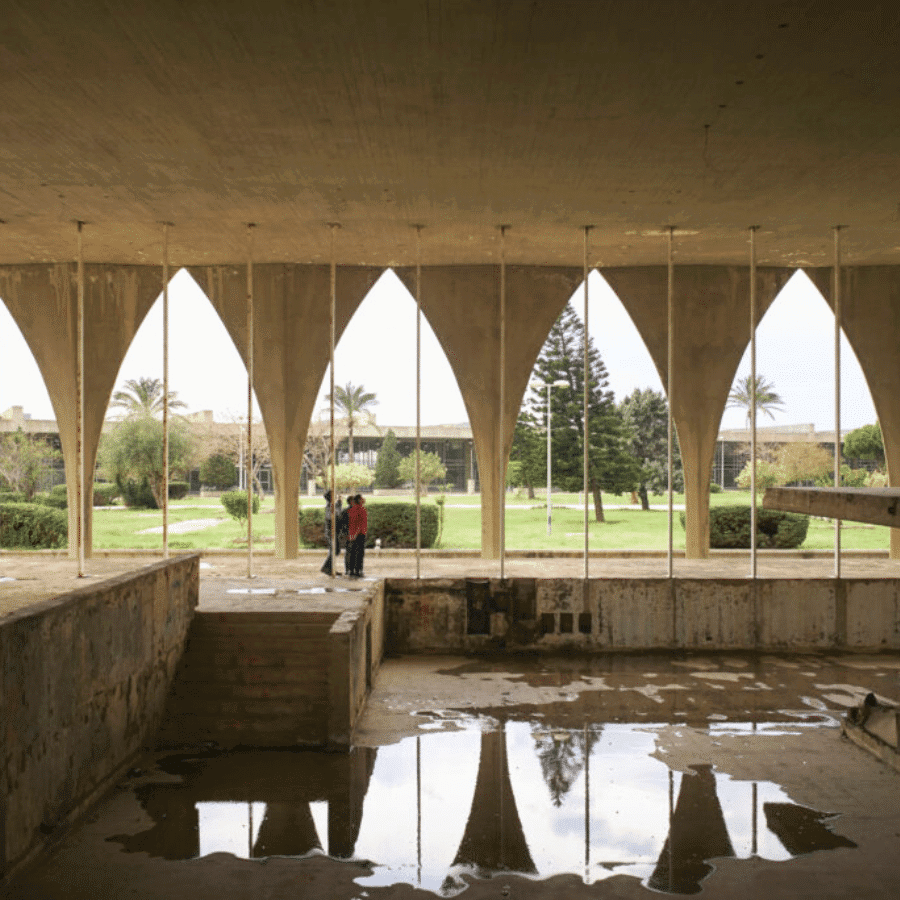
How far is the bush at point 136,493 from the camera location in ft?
103

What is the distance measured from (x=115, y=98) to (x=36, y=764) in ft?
21.0

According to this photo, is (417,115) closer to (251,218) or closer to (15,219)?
(251,218)

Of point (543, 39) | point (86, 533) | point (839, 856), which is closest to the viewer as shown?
point (839, 856)

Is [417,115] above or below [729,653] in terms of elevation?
above

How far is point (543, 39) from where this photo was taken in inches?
292

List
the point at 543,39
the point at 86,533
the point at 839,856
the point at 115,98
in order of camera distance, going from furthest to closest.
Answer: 1. the point at 86,533
2. the point at 115,98
3. the point at 543,39
4. the point at 839,856

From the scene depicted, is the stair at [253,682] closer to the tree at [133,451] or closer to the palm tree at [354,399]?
the tree at [133,451]

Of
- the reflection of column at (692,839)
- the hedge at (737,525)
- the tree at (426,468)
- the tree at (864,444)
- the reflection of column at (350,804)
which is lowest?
the reflection of column at (692,839)

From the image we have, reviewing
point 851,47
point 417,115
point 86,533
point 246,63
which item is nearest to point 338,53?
point 246,63

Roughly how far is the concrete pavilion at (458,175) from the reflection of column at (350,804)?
6825 millimetres

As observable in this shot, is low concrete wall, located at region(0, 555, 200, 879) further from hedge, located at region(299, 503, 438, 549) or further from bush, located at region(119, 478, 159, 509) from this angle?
bush, located at region(119, 478, 159, 509)

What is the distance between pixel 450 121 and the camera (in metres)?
9.20

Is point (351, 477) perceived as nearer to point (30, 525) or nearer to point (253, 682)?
point (30, 525)

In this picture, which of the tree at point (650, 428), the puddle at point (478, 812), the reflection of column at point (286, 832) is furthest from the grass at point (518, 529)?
the reflection of column at point (286, 832)
